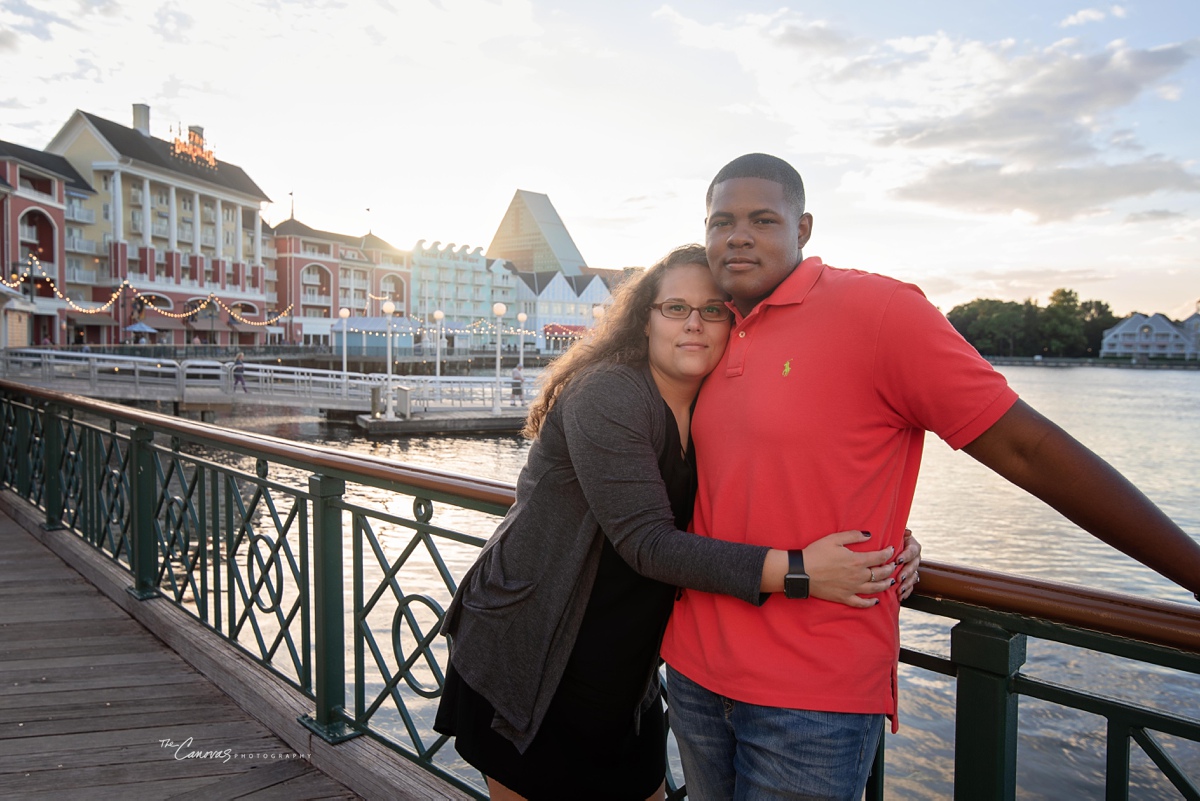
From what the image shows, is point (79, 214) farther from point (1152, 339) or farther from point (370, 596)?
point (1152, 339)

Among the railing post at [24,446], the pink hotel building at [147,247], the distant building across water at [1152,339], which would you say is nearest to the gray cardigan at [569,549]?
the railing post at [24,446]

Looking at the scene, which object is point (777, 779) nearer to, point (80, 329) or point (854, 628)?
point (854, 628)

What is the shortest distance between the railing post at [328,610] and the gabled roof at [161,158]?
5023cm

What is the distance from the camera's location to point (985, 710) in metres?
1.17

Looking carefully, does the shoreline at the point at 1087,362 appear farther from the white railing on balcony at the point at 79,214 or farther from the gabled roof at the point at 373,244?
the white railing on balcony at the point at 79,214

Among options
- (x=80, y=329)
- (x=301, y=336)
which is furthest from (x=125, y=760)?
(x=301, y=336)

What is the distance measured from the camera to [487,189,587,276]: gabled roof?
104875 mm

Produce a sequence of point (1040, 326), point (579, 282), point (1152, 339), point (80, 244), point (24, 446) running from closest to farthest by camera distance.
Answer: point (24, 446)
point (80, 244)
point (579, 282)
point (1040, 326)
point (1152, 339)

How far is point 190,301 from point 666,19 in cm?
4687

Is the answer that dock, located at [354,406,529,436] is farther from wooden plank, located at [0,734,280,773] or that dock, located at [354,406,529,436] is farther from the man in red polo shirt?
the man in red polo shirt

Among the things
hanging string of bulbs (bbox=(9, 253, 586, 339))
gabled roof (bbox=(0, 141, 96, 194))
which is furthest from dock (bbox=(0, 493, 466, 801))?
gabled roof (bbox=(0, 141, 96, 194))

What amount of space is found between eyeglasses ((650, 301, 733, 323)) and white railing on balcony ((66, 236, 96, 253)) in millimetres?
49297

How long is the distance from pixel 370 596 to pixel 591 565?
1.86 metres

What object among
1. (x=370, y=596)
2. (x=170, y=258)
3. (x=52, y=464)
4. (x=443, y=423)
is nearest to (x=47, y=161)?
(x=170, y=258)
